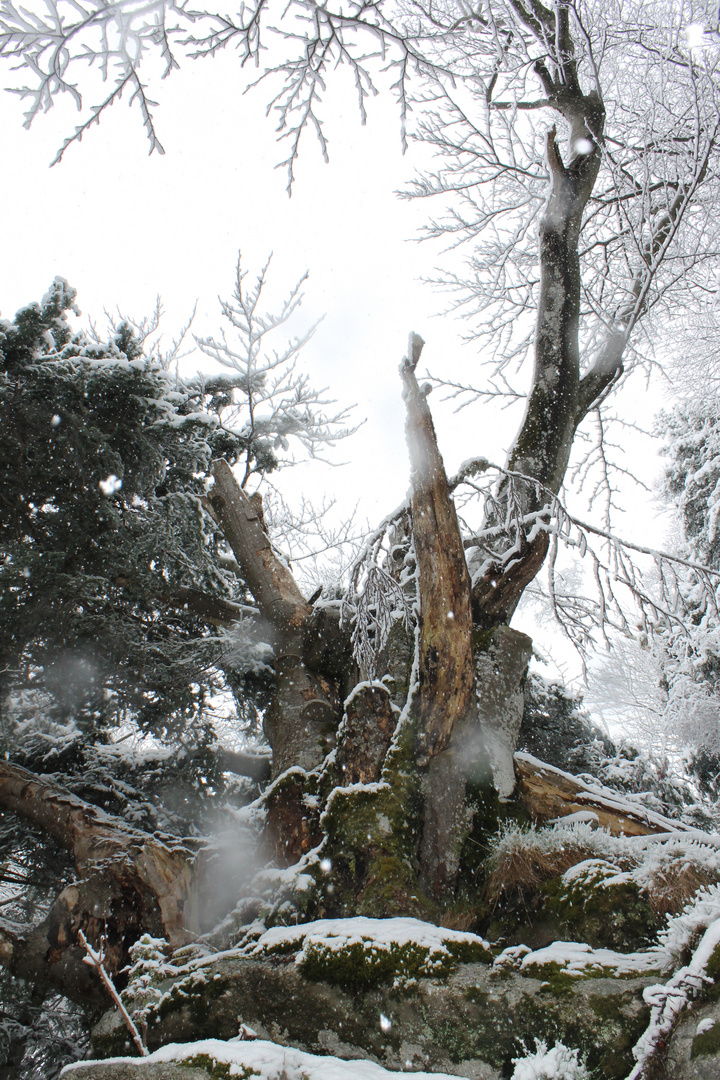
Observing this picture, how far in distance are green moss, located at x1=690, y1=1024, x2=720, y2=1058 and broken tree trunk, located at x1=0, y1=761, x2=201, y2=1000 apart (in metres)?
3.05

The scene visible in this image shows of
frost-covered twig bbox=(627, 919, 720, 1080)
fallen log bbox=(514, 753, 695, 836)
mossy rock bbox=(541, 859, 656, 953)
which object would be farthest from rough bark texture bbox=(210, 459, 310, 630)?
frost-covered twig bbox=(627, 919, 720, 1080)

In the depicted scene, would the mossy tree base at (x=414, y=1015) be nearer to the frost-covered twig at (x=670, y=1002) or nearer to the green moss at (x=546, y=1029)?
the green moss at (x=546, y=1029)

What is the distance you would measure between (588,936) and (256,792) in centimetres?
460

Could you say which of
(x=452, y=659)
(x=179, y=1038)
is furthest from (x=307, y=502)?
(x=179, y=1038)

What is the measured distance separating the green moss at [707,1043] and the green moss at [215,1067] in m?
1.43

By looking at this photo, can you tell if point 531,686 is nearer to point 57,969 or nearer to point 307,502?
point 57,969

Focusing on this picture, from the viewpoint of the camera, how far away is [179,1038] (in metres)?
2.61

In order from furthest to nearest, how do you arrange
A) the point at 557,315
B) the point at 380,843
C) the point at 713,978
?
the point at 557,315 < the point at 380,843 < the point at 713,978

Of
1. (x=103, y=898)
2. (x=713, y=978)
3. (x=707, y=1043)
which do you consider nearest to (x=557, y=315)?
(x=713, y=978)

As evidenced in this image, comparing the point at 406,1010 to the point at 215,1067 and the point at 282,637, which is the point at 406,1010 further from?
the point at 282,637

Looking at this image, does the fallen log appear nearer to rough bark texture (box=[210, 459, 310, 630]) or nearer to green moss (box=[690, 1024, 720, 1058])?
green moss (box=[690, 1024, 720, 1058])

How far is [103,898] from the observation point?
3.77m

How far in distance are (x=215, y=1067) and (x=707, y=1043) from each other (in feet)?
5.36

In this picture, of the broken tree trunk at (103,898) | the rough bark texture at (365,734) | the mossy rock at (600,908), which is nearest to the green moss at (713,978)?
the mossy rock at (600,908)
